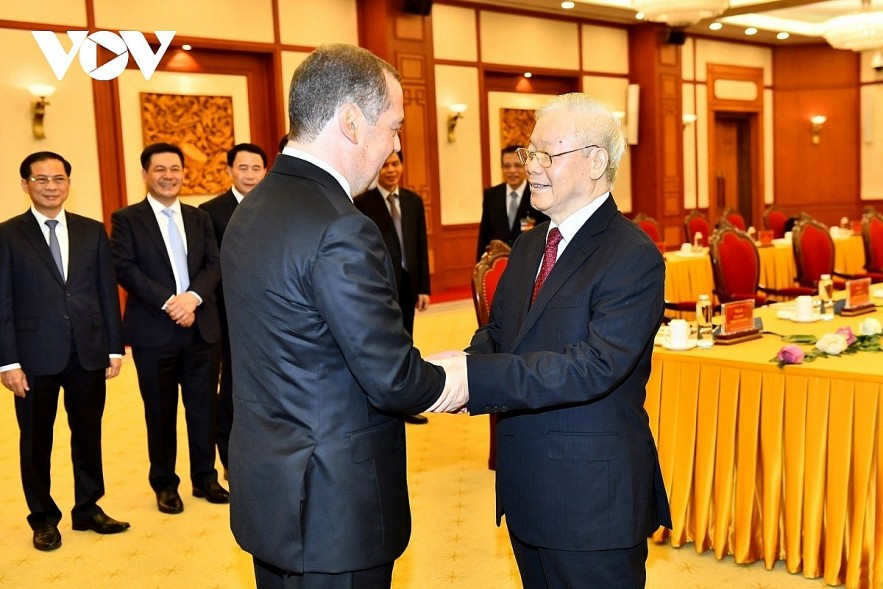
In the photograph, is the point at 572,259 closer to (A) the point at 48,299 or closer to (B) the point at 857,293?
(A) the point at 48,299

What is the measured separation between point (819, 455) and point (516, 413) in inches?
61.0

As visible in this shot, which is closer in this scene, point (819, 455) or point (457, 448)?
point (819, 455)

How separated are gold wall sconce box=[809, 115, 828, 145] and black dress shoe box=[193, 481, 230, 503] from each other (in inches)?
550

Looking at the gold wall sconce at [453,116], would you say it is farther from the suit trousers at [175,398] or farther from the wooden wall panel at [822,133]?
the wooden wall panel at [822,133]

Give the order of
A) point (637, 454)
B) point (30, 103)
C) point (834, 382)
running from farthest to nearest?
point (30, 103) < point (834, 382) < point (637, 454)

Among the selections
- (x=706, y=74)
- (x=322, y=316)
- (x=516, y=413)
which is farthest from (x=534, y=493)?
(x=706, y=74)

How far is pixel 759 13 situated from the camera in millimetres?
12727

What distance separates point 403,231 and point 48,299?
244 centimetres

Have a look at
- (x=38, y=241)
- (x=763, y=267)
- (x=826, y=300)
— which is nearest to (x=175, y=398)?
(x=38, y=241)

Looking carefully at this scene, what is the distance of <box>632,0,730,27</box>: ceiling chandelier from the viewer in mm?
8617

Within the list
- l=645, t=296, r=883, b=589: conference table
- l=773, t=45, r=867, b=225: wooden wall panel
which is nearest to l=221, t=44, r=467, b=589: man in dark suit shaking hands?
l=645, t=296, r=883, b=589: conference table

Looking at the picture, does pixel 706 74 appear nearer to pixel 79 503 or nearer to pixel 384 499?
pixel 79 503

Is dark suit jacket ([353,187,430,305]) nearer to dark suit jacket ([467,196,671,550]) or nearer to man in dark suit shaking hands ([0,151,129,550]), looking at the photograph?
man in dark suit shaking hands ([0,151,129,550])

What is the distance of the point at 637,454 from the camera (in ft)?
6.31
